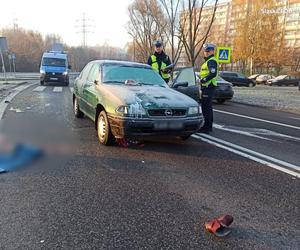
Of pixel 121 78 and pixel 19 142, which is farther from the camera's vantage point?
pixel 121 78

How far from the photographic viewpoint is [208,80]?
25.7 ft

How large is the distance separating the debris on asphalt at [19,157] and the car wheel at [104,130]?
125 centimetres

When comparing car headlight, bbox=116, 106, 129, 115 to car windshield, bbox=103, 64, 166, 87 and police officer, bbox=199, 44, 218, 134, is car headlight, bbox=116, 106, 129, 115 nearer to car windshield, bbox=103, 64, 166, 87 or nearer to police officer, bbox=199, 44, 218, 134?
car windshield, bbox=103, 64, 166, 87

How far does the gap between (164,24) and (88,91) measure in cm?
3001

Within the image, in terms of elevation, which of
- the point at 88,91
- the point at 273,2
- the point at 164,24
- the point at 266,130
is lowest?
the point at 266,130

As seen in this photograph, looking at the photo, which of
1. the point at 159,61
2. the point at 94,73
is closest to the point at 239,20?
the point at 159,61

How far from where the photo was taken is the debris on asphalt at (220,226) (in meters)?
3.18

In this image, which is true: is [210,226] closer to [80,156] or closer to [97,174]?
[97,174]

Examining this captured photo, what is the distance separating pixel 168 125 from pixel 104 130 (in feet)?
4.03

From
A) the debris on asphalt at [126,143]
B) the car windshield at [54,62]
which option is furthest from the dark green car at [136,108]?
the car windshield at [54,62]

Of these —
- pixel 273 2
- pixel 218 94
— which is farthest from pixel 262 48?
pixel 218 94

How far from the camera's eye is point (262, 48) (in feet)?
161

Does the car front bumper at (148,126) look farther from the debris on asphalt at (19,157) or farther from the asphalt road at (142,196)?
the debris on asphalt at (19,157)

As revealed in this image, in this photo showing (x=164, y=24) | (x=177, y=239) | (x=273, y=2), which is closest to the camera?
(x=177, y=239)
